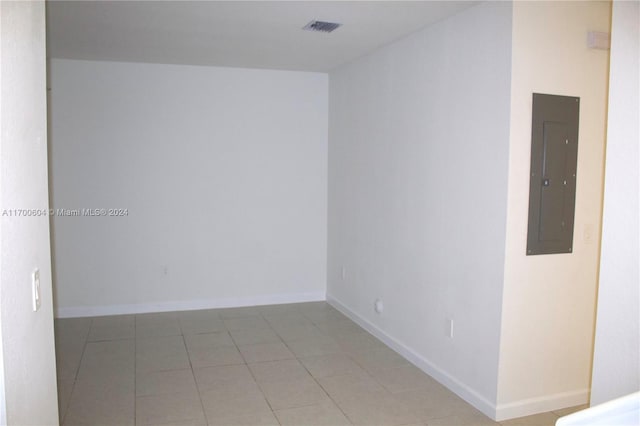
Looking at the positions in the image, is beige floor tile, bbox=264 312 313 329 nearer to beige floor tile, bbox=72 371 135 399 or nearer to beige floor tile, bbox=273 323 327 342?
beige floor tile, bbox=273 323 327 342

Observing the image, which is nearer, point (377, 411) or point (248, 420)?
point (248, 420)

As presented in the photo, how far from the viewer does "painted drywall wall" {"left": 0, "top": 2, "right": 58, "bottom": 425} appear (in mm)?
1252

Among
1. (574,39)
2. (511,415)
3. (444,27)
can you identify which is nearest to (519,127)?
(574,39)

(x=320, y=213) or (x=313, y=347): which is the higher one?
(x=320, y=213)

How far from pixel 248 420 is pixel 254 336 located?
5.04 feet

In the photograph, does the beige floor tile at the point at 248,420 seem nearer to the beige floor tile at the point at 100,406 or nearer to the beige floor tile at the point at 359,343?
the beige floor tile at the point at 100,406

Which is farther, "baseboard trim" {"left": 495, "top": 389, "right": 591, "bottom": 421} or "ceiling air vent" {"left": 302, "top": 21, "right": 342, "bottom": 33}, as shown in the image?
"ceiling air vent" {"left": 302, "top": 21, "right": 342, "bottom": 33}

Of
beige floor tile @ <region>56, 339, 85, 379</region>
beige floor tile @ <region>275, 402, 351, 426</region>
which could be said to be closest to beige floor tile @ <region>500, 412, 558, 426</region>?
beige floor tile @ <region>275, 402, 351, 426</region>

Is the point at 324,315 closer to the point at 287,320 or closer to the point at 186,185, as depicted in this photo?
the point at 287,320

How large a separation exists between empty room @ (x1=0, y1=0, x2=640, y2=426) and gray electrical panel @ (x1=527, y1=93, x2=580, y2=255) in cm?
1

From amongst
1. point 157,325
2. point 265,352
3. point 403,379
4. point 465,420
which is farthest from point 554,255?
point 157,325

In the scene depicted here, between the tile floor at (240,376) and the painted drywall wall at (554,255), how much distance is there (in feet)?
0.89

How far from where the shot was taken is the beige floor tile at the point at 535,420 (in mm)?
2947

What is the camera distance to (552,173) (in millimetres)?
2967
